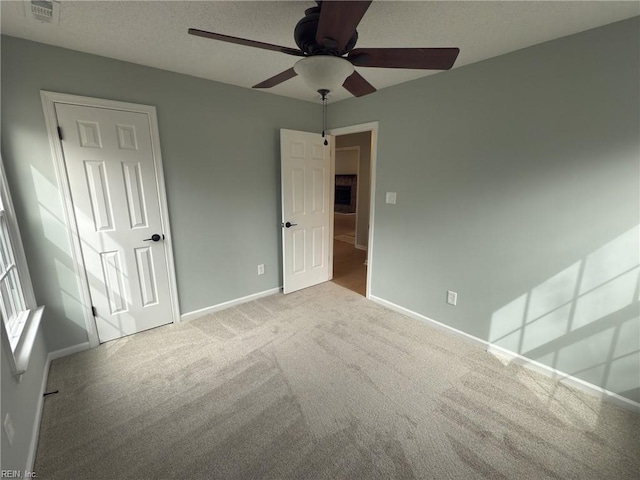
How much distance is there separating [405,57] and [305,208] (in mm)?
2253

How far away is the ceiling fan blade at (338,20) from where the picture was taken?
1000mm

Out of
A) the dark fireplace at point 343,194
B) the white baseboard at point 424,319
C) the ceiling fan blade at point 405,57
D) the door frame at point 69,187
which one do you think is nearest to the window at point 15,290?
the door frame at point 69,187

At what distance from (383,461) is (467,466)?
428mm

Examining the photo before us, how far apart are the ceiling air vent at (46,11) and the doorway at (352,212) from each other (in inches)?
96.9

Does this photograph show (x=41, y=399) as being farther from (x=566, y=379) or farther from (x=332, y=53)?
(x=566, y=379)

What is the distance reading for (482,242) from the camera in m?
2.36

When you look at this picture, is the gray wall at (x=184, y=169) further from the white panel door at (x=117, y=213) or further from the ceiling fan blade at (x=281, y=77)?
the ceiling fan blade at (x=281, y=77)

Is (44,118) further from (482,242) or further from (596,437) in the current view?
(596,437)

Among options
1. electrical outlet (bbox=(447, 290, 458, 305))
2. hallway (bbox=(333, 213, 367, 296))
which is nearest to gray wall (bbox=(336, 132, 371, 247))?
hallway (bbox=(333, 213, 367, 296))

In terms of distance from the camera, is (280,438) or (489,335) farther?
(489,335)

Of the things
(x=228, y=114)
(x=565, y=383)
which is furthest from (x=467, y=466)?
(x=228, y=114)

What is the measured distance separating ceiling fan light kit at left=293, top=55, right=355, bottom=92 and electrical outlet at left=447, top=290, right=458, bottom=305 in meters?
2.07

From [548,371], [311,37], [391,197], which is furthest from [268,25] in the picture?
[548,371]

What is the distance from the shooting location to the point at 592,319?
191 centimetres
